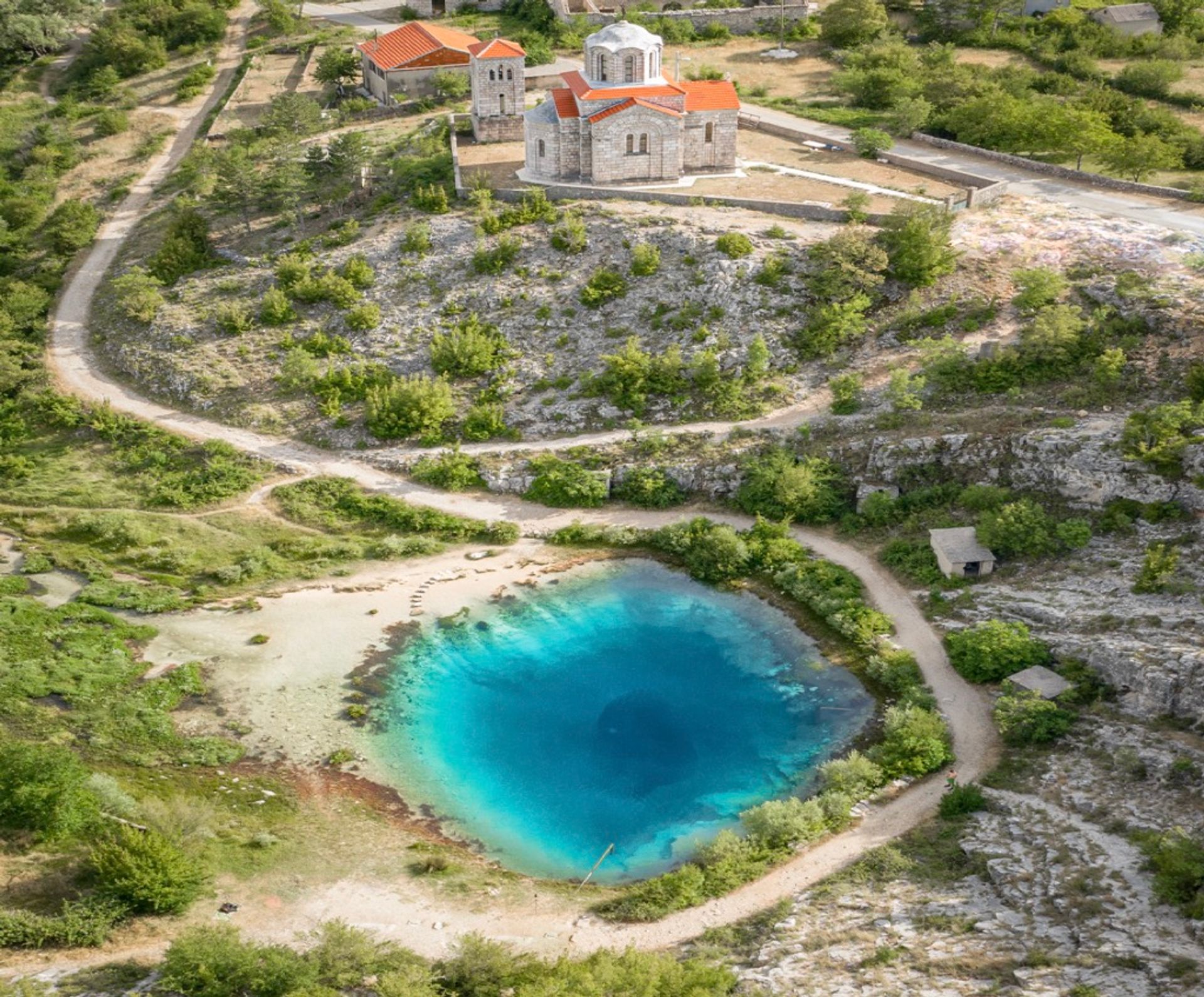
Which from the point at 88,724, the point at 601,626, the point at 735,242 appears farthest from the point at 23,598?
the point at 735,242

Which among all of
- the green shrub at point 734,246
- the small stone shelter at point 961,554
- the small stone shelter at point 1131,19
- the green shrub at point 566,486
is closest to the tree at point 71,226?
the green shrub at point 566,486

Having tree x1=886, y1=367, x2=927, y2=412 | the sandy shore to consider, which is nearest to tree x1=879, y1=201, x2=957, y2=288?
tree x1=886, y1=367, x2=927, y2=412

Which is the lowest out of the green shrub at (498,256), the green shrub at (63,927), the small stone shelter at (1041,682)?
the green shrub at (63,927)

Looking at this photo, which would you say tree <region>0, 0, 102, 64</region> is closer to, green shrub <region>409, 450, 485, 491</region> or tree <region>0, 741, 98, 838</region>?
green shrub <region>409, 450, 485, 491</region>

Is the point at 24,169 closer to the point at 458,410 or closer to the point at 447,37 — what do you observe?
the point at 447,37

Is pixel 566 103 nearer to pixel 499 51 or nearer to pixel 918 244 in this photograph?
pixel 499 51

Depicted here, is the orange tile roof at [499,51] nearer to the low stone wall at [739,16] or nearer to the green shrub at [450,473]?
the low stone wall at [739,16]
